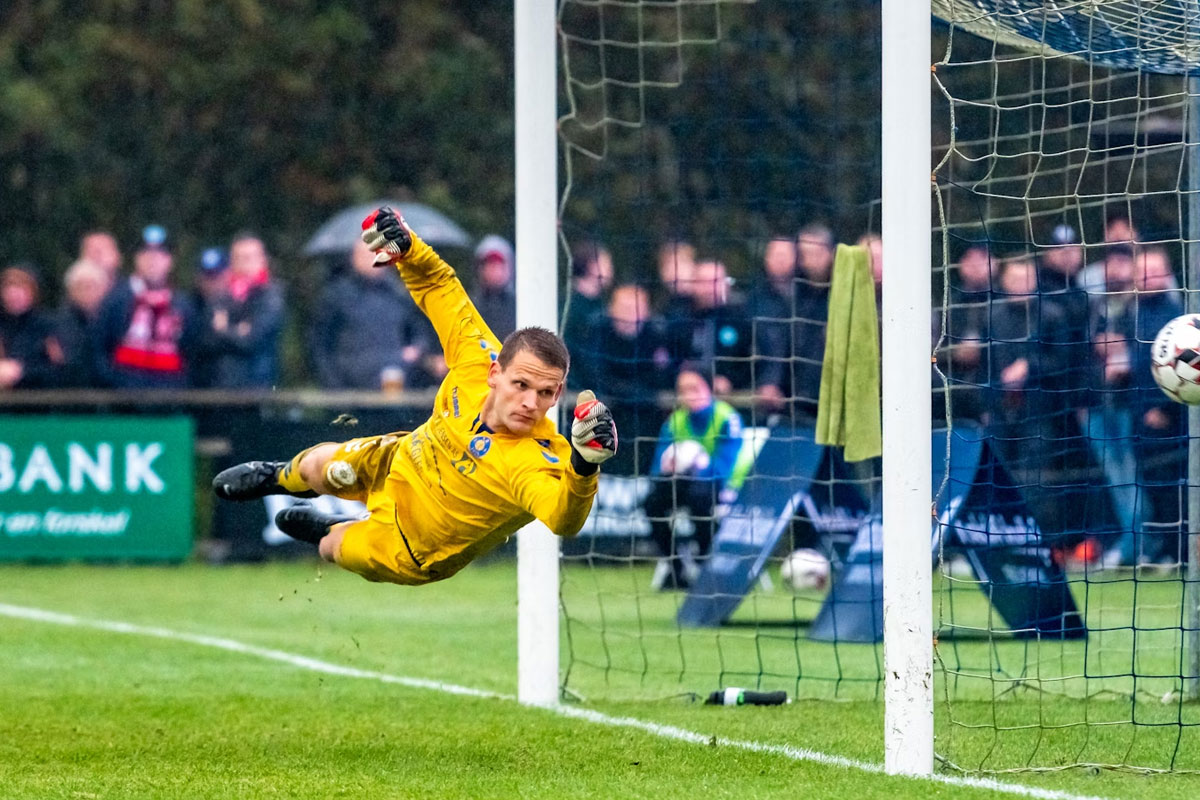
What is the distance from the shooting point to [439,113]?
2706cm

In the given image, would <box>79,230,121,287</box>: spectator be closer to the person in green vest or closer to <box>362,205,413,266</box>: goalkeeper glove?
the person in green vest


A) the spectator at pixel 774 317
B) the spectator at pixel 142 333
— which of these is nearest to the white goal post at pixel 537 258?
the spectator at pixel 774 317

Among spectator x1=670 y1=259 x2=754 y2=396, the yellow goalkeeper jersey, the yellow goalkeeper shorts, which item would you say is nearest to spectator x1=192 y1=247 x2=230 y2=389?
spectator x1=670 y1=259 x2=754 y2=396

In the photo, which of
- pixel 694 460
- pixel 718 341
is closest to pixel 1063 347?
pixel 694 460

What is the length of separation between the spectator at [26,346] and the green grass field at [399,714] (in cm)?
298

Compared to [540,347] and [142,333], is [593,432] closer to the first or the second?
[540,347]

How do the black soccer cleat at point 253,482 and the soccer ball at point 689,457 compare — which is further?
the soccer ball at point 689,457

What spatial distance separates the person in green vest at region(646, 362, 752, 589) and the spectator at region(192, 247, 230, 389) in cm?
445

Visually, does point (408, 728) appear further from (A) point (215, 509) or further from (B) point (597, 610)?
(A) point (215, 509)

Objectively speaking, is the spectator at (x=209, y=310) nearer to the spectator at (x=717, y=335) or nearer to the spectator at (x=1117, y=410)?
the spectator at (x=717, y=335)

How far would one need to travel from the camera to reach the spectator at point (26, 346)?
1669 cm

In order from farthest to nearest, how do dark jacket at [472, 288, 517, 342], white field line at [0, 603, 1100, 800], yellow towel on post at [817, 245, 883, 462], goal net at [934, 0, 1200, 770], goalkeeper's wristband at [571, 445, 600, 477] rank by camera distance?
dark jacket at [472, 288, 517, 342] < yellow towel on post at [817, 245, 883, 462] < goal net at [934, 0, 1200, 770] < white field line at [0, 603, 1100, 800] < goalkeeper's wristband at [571, 445, 600, 477]

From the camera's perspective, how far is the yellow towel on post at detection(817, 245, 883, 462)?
349 inches

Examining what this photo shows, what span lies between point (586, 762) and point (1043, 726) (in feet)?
6.94
